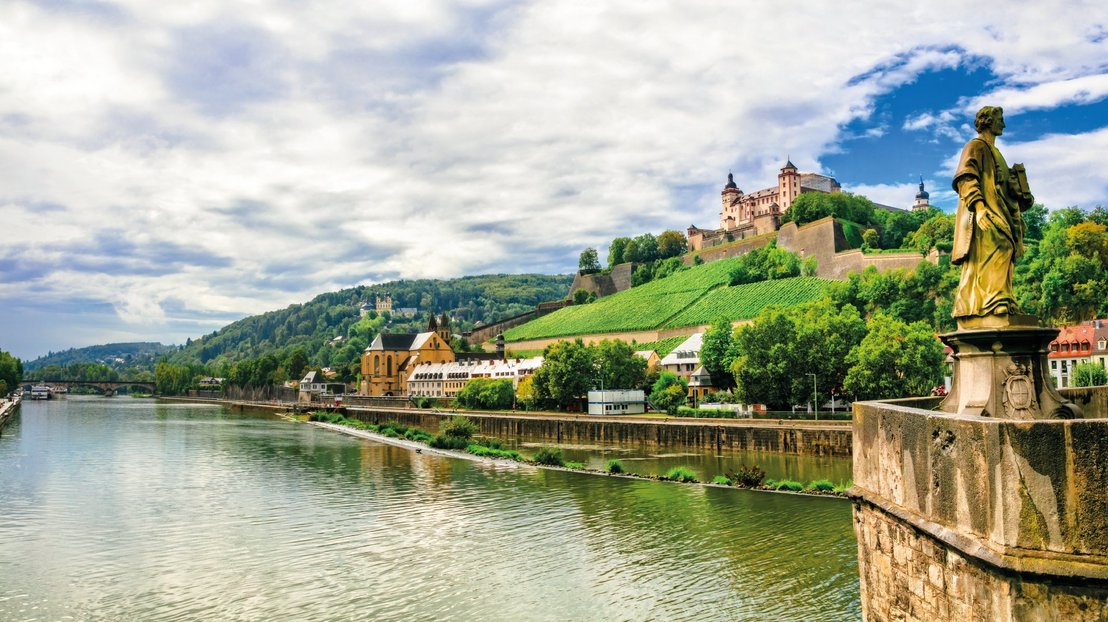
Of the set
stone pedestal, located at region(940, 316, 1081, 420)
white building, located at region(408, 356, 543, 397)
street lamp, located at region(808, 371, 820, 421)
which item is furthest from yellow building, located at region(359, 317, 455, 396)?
stone pedestal, located at region(940, 316, 1081, 420)

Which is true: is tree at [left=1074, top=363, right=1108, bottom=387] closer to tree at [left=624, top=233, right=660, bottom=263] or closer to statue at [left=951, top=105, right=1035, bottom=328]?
statue at [left=951, top=105, right=1035, bottom=328]

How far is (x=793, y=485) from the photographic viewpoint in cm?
3328

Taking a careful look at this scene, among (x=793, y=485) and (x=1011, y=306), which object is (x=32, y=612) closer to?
(x=1011, y=306)

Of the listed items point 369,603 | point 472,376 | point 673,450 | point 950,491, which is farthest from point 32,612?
point 472,376

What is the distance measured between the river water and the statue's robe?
33.2ft

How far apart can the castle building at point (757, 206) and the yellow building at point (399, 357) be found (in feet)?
159

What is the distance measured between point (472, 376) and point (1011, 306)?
109 m

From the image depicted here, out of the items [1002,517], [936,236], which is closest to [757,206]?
[936,236]

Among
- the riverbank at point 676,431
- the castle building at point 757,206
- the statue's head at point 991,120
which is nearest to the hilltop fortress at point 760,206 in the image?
the castle building at point 757,206

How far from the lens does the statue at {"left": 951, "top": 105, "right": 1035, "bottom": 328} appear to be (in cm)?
985

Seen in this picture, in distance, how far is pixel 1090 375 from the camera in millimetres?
52375

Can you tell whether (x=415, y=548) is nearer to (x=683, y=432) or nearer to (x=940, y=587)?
(x=940, y=587)

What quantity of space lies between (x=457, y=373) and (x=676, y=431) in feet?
225

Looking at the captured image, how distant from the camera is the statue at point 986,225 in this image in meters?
9.85
